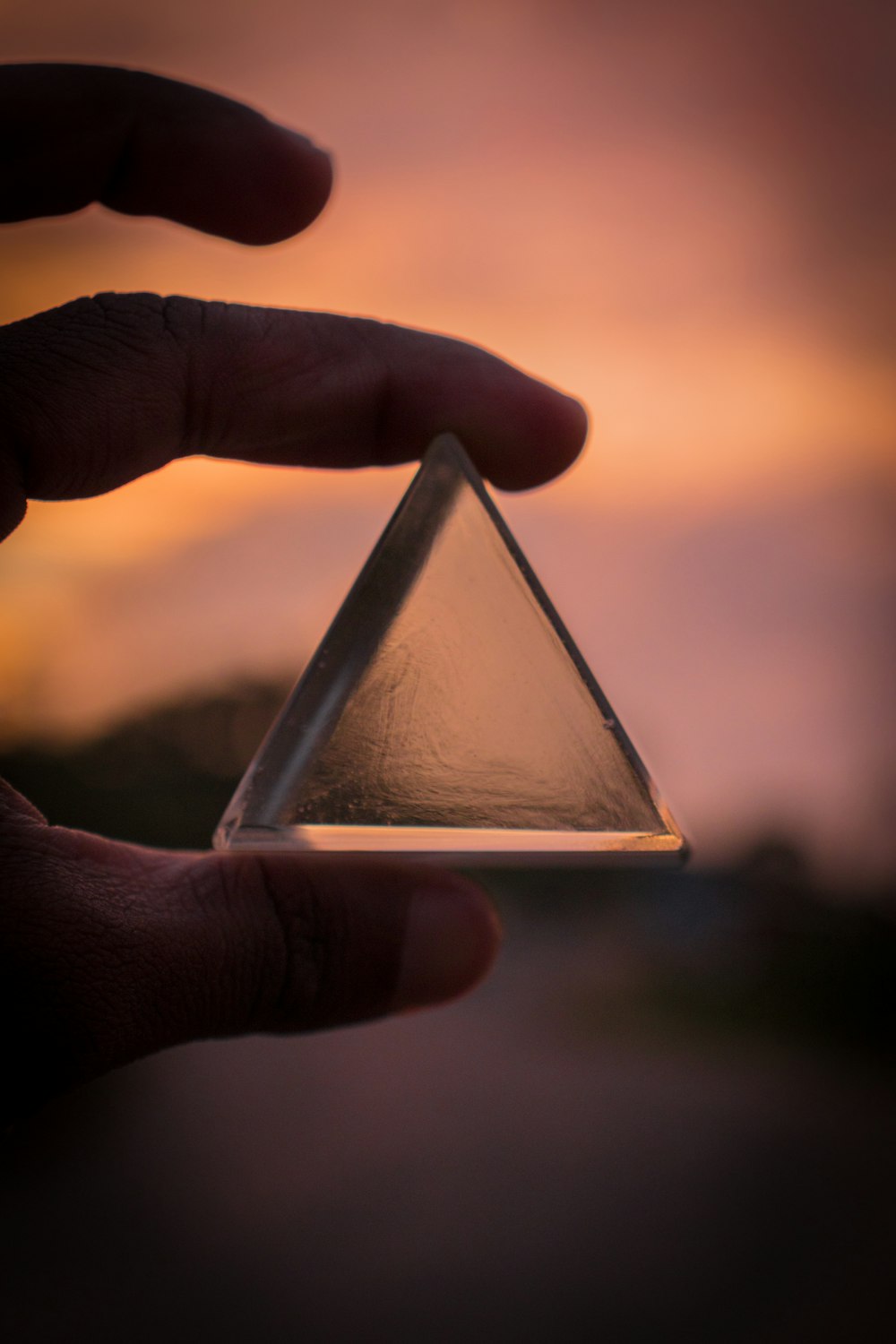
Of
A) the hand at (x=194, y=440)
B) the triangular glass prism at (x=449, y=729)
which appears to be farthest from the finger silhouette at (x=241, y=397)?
the triangular glass prism at (x=449, y=729)

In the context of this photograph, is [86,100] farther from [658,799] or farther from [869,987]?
[869,987]

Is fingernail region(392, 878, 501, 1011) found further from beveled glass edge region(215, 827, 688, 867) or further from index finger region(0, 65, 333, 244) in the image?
index finger region(0, 65, 333, 244)

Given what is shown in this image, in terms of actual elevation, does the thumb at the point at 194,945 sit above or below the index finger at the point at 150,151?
below

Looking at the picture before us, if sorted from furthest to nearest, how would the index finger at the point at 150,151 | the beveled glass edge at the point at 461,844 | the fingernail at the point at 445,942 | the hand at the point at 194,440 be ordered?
the index finger at the point at 150,151 → the fingernail at the point at 445,942 → the hand at the point at 194,440 → the beveled glass edge at the point at 461,844

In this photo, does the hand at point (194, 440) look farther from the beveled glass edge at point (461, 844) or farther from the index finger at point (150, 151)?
the beveled glass edge at point (461, 844)

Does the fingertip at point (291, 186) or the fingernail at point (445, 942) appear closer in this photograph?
the fingernail at point (445, 942)

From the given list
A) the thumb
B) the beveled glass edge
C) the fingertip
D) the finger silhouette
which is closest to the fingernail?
the thumb
